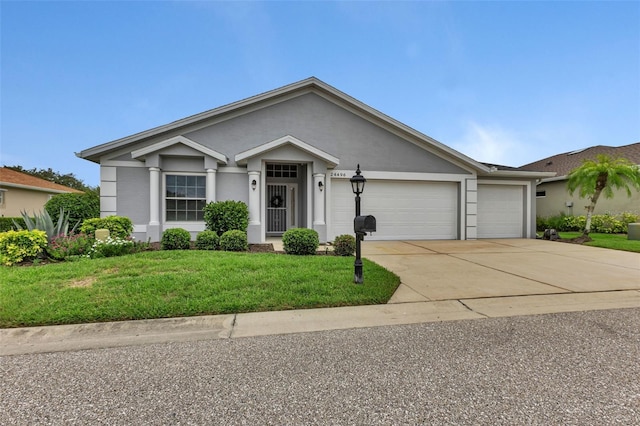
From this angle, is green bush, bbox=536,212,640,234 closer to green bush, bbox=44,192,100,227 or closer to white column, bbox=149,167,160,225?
white column, bbox=149,167,160,225

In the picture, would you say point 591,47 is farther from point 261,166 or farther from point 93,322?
point 93,322

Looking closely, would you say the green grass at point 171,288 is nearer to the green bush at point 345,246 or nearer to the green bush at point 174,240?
the green bush at point 345,246

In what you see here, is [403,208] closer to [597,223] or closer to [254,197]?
[254,197]

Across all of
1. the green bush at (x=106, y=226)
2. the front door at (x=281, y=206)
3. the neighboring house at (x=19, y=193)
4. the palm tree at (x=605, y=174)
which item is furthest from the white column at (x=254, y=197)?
the neighboring house at (x=19, y=193)

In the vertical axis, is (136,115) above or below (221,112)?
above

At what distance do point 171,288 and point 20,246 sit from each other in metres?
4.55

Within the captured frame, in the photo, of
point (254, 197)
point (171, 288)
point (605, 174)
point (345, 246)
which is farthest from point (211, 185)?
point (605, 174)

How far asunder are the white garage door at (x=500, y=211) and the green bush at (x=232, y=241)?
10.2m

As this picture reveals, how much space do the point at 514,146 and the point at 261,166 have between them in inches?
806

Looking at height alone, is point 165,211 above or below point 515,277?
above

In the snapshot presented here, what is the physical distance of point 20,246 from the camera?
654cm

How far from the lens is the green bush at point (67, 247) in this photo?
22.4 feet

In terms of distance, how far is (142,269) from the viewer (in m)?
5.87

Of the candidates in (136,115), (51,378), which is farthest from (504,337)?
(136,115)
